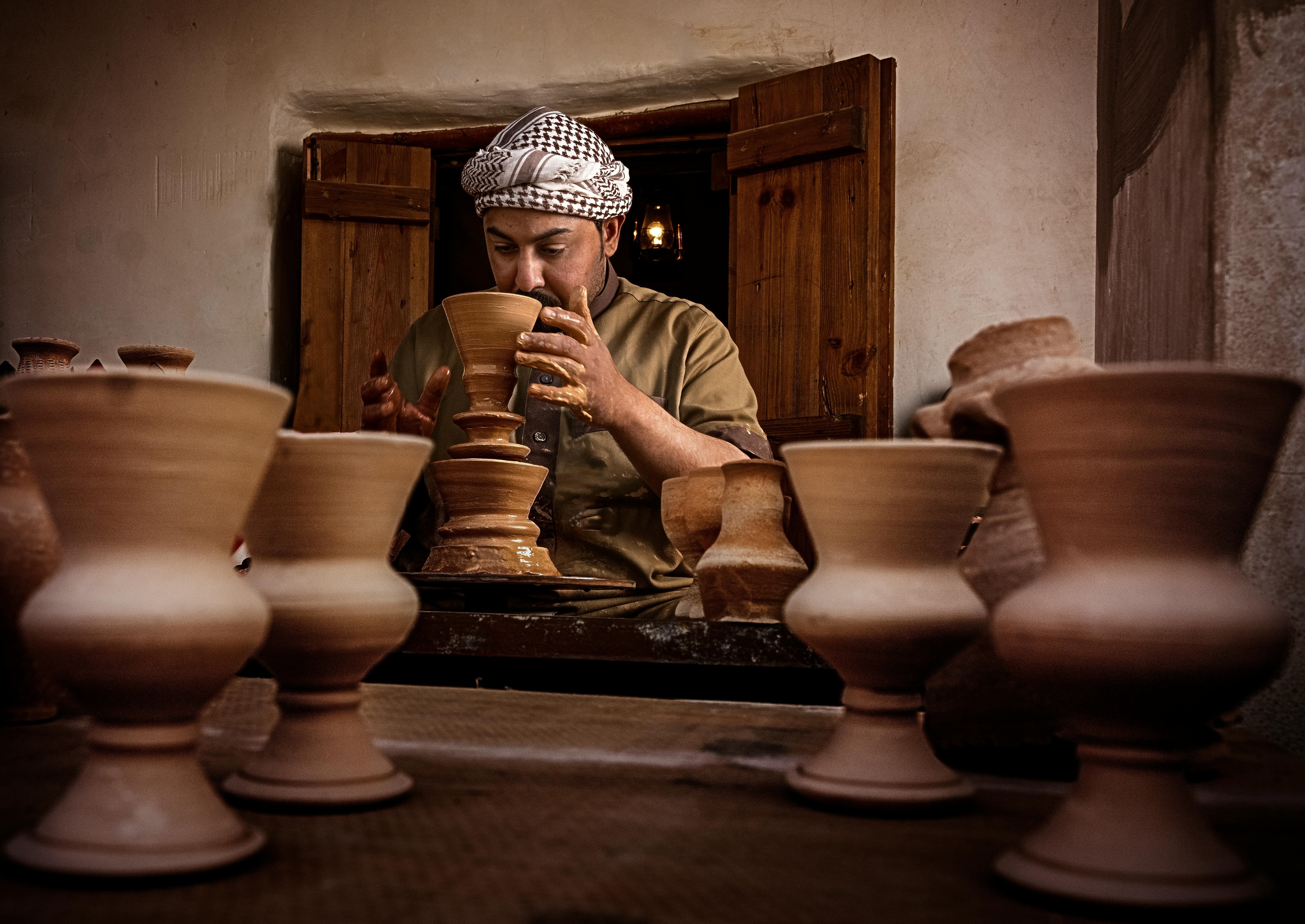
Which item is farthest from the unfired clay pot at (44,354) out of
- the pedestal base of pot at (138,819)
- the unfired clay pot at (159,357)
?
the pedestal base of pot at (138,819)

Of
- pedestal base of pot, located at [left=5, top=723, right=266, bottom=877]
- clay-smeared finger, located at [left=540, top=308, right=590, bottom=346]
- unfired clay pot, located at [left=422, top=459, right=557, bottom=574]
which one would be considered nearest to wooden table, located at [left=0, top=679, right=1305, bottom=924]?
pedestal base of pot, located at [left=5, top=723, right=266, bottom=877]

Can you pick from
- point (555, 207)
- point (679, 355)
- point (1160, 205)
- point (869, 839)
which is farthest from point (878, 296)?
point (869, 839)

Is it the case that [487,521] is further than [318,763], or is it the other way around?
[487,521]

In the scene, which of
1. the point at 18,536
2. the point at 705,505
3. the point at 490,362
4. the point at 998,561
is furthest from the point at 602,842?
the point at 490,362

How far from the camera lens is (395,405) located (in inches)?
91.1

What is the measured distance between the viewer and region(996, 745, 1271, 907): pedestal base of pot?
627 mm

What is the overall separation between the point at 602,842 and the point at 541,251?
2.37 metres

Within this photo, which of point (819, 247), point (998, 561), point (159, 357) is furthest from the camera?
point (819, 247)

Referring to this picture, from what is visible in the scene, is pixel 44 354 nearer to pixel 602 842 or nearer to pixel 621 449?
pixel 602 842

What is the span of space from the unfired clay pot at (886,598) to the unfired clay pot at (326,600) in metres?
0.32

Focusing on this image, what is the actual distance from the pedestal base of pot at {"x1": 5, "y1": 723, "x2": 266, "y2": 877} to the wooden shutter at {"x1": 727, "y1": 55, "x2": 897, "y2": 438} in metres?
2.95

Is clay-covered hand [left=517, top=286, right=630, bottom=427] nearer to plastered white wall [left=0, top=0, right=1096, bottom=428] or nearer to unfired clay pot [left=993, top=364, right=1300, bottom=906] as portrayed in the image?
unfired clay pot [left=993, top=364, right=1300, bottom=906]

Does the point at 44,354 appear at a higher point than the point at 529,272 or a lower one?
lower


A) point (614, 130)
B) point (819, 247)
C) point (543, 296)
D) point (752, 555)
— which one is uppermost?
point (614, 130)
